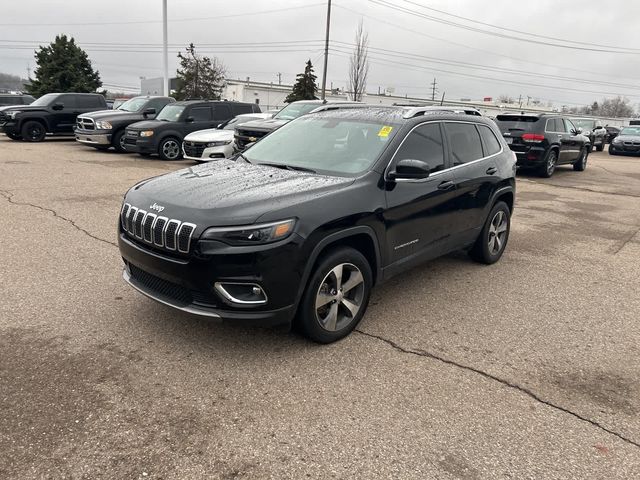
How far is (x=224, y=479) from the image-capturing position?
7.72 ft

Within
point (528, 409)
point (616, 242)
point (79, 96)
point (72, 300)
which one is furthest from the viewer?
point (79, 96)

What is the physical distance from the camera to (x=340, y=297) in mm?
3646

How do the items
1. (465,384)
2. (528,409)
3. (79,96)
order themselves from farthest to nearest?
(79,96) < (465,384) < (528,409)

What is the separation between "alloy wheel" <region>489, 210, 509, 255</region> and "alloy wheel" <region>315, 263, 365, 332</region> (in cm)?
254

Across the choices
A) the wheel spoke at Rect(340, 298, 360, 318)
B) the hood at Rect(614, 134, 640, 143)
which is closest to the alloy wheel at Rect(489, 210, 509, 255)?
the wheel spoke at Rect(340, 298, 360, 318)

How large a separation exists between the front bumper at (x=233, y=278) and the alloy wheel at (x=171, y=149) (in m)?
11.5

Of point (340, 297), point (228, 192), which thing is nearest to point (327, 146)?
point (228, 192)

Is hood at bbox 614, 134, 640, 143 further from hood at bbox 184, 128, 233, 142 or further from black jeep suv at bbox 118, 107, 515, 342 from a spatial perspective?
black jeep suv at bbox 118, 107, 515, 342

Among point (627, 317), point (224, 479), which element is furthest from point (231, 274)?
point (627, 317)

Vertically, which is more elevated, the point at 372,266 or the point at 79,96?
the point at 79,96

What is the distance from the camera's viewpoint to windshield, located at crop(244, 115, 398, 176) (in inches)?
161

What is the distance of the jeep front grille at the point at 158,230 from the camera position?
10.3 feet

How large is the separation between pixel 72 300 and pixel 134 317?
697mm

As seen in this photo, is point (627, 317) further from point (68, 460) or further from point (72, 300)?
point (72, 300)
